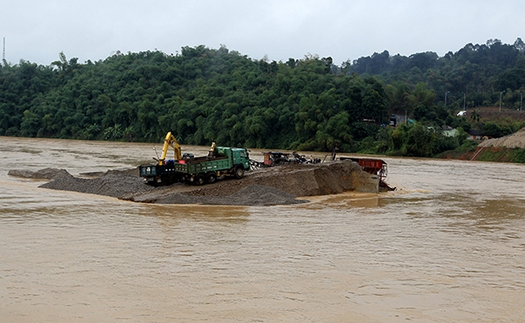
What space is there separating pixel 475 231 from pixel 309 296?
449 inches

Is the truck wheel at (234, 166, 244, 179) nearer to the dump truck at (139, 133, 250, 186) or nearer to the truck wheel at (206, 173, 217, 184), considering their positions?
the dump truck at (139, 133, 250, 186)

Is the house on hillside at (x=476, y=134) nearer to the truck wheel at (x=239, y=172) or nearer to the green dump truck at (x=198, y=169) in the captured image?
the truck wheel at (x=239, y=172)

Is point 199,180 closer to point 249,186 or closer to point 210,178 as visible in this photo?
point 210,178

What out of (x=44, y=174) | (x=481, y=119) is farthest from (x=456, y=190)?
(x=481, y=119)

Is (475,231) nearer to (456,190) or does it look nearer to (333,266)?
(333,266)

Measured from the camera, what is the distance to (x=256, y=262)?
16375mm

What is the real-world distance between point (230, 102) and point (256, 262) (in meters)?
78.0

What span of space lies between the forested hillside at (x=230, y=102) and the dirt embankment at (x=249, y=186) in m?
39.1

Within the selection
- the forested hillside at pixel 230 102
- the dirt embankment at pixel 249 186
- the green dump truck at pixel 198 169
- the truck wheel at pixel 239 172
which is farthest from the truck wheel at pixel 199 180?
the forested hillside at pixel 230 102

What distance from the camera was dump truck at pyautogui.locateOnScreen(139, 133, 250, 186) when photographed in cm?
2852

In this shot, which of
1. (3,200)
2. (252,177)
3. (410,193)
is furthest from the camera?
(410,193)

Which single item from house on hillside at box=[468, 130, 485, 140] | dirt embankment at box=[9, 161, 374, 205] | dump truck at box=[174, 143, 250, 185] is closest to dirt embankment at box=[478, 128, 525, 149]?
house on hillside at box=[468, 130, 485, 140]

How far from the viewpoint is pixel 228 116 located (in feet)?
296

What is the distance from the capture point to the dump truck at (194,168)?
2852 centimetres
